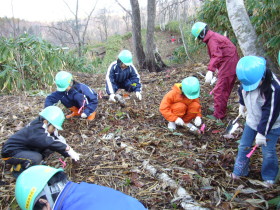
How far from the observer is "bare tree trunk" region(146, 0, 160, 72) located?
7.74 meters

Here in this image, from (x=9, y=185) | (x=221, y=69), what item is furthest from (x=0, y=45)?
(x=221, y=69)

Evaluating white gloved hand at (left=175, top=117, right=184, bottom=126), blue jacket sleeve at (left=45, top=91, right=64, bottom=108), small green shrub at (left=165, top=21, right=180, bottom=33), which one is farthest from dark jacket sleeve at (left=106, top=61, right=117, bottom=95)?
small green shrub at (left=165, top=21, right=180, bottom=33)

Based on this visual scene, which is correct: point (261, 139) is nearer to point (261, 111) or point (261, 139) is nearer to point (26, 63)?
point (261, 111)

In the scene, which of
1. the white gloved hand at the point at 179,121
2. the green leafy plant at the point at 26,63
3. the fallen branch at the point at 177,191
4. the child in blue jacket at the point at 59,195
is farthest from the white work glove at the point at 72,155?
the green leafy plant at the point at 26,63

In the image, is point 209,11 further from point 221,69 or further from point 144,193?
point 144,193

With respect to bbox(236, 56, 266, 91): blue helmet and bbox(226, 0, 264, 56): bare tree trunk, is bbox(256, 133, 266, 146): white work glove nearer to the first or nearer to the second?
bbox(236, 56, 266, 91): blue helmet

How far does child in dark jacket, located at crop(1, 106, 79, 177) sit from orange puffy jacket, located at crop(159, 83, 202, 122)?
1.56 metres

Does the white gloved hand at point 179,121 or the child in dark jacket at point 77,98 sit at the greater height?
the child in dark jacket at point 77,98

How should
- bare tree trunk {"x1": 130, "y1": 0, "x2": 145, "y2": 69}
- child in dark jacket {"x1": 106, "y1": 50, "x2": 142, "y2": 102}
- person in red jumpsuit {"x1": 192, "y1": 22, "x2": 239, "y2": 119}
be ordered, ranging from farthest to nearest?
bare tree trunk {"x1": 130, "y1": 0, "x2": 145, "y2": 69} → child in dark jacket {"x1": 106, "y1": 50, "x2": 142, "y2": 102} → person in red jumpsuit {"x1": 192, "y1": 22, "x2": 239, "y2": 119}

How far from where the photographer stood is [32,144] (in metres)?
2.66

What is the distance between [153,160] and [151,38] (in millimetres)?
5897

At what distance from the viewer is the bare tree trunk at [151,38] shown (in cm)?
774

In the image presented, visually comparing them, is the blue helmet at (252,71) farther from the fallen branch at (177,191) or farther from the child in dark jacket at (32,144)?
the child in dark jacket at (32,144)

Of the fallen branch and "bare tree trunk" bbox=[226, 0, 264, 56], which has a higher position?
"bare tree trunk" bbox=[226, 0, 264, 56]
